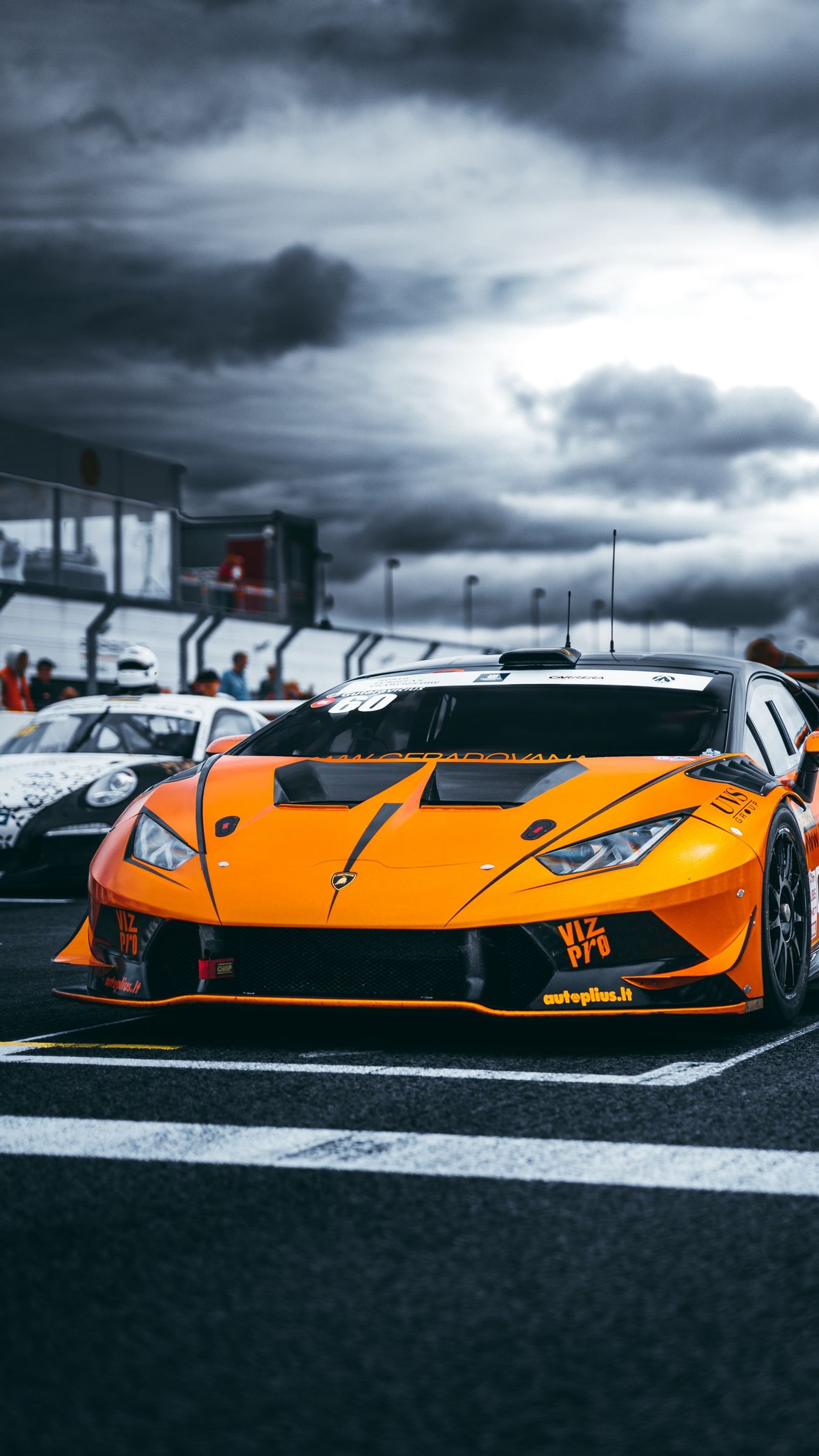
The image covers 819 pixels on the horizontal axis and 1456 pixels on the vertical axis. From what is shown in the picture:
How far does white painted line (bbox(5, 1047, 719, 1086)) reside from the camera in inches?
177

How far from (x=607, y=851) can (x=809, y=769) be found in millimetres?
1625

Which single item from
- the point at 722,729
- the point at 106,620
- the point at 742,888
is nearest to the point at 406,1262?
the point at 742,888

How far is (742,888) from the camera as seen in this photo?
203 inches

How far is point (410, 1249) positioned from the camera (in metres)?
2.98

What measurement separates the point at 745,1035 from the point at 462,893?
101 cm

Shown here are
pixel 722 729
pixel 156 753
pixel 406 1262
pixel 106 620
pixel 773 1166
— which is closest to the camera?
pixel 406 1262

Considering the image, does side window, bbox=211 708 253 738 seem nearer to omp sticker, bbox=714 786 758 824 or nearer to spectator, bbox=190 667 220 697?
spectator, bbox=190 667 220 697

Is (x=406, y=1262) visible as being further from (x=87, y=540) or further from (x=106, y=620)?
(x=87, y=540)

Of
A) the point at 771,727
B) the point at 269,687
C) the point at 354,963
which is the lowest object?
the point at 269,687

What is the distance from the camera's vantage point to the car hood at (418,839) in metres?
4.92

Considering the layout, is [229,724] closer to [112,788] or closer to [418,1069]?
[112,788]

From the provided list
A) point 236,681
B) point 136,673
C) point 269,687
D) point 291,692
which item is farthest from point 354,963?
point 291,692

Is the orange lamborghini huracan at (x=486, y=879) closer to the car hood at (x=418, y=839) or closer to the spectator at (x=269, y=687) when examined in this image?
the car hood at (x=418, y=839)

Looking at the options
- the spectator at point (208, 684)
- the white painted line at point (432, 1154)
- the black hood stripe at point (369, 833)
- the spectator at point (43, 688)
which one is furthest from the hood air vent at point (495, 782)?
the spectator at point (43, 688)
